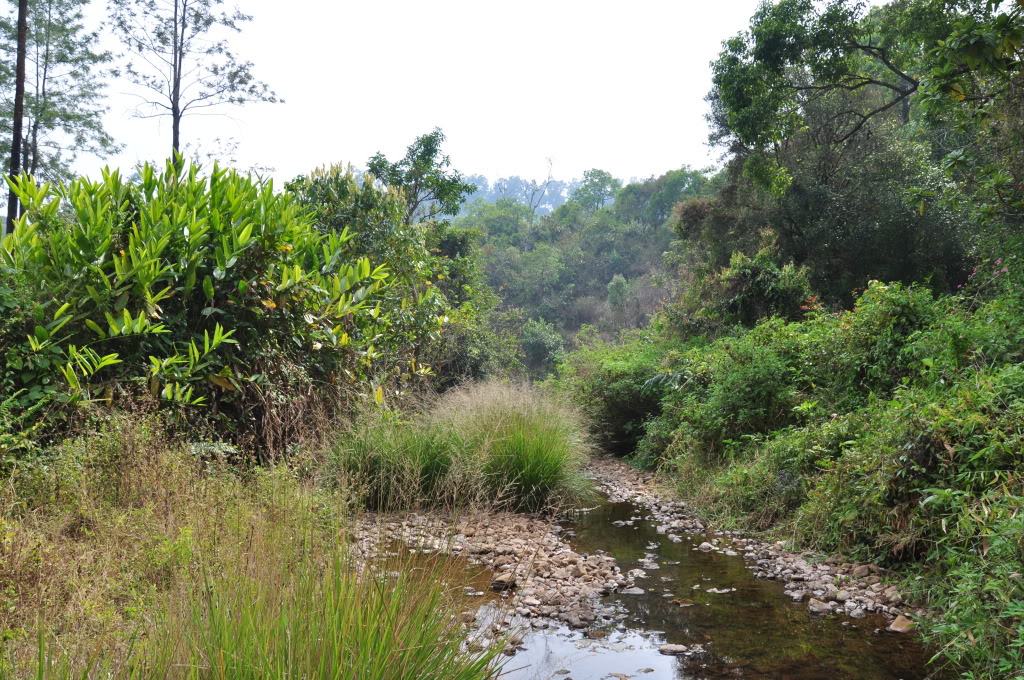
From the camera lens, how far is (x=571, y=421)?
803cm

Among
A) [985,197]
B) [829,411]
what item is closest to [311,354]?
[829,411]

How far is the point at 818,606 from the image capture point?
434cm

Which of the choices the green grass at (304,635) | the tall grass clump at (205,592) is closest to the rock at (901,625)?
Answer: the tall grass clump at (205,592)

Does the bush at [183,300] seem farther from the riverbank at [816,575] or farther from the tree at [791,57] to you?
the tree at [791,57]

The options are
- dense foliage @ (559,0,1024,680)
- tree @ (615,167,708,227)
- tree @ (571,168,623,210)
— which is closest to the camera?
dense foliage @ (559,0,1024,680)

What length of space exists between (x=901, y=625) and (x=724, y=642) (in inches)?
41.7

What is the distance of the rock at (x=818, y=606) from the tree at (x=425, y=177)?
38.5 feet

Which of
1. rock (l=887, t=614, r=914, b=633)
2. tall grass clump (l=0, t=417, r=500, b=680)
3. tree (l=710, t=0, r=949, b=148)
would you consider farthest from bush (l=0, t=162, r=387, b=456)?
tree (l=710, t=0, r=949, b=148)

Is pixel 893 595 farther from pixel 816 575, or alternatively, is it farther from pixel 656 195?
pixel 656 195

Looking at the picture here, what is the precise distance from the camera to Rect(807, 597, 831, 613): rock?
4.31 metres

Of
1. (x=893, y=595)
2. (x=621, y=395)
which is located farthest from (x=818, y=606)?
(x=621, y=395)

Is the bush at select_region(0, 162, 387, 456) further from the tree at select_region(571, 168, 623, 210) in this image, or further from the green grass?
the tree at select_region(571, 168, 623, 210)

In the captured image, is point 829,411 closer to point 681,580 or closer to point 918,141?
point 681,580

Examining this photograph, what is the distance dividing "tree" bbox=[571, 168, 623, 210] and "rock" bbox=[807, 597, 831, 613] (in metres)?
49.1
